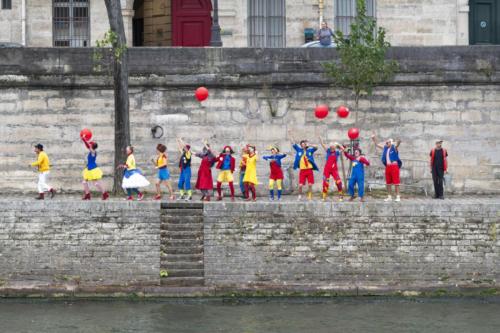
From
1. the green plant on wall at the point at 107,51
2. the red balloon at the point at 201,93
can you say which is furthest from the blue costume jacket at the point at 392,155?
the green plant on wall at the point at 107,51

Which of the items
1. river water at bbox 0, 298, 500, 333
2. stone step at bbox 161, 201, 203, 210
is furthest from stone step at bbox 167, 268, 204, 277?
stone step at bbox 161, 201, 203, 210

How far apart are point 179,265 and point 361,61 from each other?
20.6 feet

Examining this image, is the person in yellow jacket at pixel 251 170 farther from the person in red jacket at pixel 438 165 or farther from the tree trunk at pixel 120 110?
the person in red jacket at pixel 438 165

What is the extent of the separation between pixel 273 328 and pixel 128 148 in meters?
6.19

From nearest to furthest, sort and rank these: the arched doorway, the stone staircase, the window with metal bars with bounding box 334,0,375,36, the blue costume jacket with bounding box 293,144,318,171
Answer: the stone staircase → the blue costume jacket with bounding box 293,144,318,171 → the window with metal bars with bounding box 334,0,375,36 → the arched doorway

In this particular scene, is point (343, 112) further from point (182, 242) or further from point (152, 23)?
point (152, 23)

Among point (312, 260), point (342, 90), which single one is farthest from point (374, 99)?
point (312, 260)

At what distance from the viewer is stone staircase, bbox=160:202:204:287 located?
98.9ft

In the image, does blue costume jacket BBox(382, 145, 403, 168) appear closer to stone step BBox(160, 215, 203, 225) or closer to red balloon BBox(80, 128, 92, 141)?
stone step BBox(160, 215, 203, 225)

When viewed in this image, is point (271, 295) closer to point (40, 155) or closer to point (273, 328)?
point (273, 328)

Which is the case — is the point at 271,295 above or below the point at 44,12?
below

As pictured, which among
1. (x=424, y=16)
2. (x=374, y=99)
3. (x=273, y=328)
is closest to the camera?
(x=273, y=328)

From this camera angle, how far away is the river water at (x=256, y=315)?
90.0 feet

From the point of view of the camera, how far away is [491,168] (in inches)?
1355
